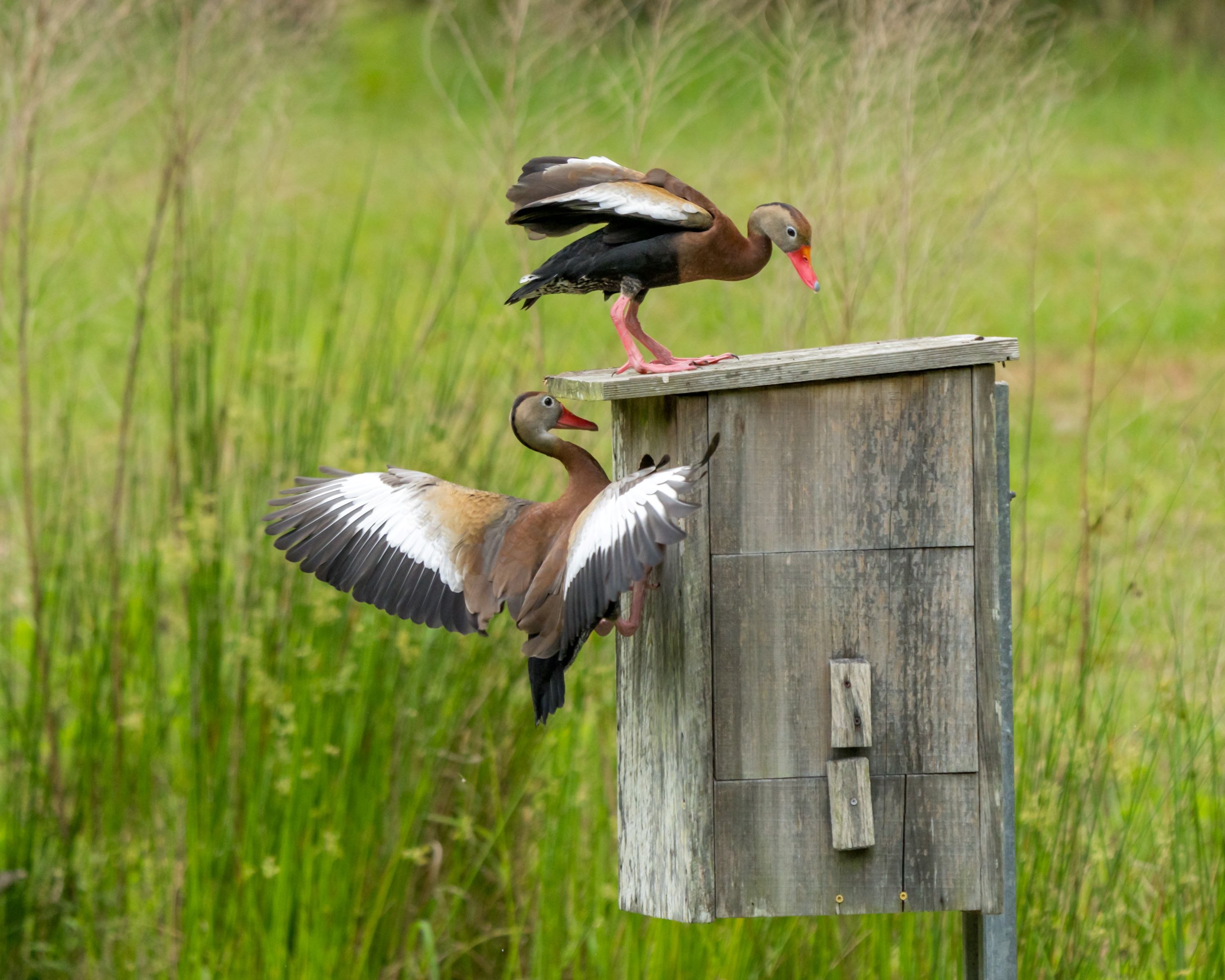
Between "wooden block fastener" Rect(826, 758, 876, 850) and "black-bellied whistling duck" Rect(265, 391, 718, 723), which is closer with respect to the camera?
"black-bellied whistling duck" Rect(265, 391, 718, 723)

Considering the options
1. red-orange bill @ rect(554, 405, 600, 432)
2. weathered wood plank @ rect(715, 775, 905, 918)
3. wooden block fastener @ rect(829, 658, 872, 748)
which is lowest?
weathered wood plank @ rect(715, 775, 905, 918)

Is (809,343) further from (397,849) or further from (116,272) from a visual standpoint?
(116,272)

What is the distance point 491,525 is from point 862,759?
2.33 feet

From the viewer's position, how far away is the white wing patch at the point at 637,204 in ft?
6.90

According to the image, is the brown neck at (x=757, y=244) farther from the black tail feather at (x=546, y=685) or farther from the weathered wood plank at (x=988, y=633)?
the black tail feather at (x=546, y=685)

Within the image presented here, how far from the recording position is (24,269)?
141 inches

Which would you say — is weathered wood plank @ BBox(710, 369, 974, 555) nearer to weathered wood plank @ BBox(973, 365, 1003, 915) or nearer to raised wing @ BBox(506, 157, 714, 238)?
weathered wood plank @ BBox(973, 365, 1003, 915)

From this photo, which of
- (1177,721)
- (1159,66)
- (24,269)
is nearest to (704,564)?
(1177,721)

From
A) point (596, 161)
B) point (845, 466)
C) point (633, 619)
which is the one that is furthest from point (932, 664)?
point (596, 161)

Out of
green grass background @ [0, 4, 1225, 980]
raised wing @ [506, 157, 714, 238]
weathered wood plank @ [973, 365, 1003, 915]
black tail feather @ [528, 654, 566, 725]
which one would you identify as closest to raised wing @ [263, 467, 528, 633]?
black tail feather @ [528, 654, 566, 725]

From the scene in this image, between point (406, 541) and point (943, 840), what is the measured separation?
3.30 ft

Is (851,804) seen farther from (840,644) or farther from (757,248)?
(757,248)

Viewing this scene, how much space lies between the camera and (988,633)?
2.31 metres

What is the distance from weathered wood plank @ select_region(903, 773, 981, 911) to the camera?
233cm
